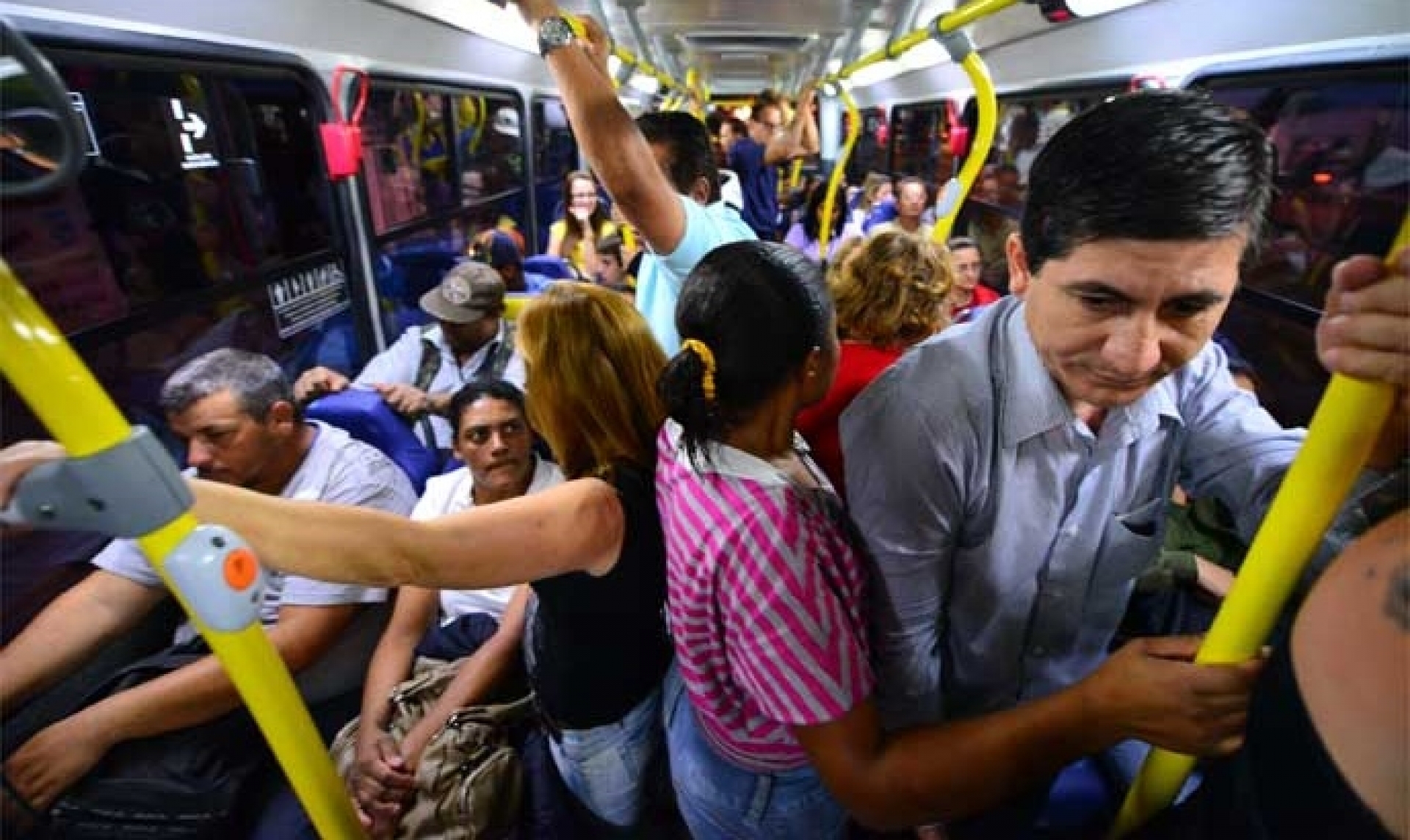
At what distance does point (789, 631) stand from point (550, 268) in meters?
5.18

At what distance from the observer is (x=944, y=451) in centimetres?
102

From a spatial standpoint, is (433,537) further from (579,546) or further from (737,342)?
(737,342)

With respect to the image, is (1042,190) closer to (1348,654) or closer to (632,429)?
(1348,654)

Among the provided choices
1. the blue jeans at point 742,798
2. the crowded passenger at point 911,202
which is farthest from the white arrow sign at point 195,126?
the crowded passenger at point 911,202

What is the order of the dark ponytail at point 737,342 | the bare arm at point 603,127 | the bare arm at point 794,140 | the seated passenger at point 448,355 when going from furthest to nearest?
1. the bare arm at point 794,140
2. the seated passenger at point 448,355
3. the bare arm at point 603,127
4. the dark ponytail at point 737,342

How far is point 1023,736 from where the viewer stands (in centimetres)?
93

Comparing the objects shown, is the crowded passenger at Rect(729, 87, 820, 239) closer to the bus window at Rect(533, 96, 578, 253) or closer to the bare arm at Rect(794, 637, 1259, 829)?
the bus window at Rect(533, 96, 578, 253)

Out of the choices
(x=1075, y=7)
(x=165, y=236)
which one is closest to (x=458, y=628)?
(x=165, y=236)

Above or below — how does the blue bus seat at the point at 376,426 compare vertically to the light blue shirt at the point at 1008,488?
below

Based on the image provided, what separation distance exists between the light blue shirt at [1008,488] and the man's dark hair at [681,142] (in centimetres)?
168

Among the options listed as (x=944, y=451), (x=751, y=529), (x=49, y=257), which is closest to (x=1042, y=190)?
(x=944, y=451)

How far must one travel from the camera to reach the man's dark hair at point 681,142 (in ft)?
8.38

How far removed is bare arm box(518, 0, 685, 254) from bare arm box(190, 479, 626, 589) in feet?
2.54

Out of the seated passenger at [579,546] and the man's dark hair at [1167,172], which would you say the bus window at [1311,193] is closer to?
the man's dark hair at [1167,172]
